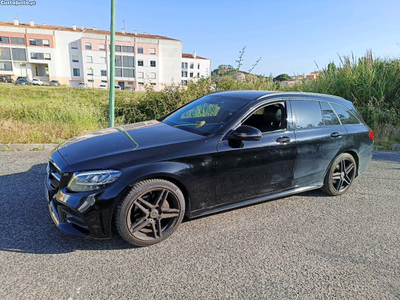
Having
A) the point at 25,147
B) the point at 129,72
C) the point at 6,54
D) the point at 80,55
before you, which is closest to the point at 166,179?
the point at 25,147

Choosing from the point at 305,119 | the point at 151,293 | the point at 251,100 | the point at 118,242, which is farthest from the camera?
the point at 305,119

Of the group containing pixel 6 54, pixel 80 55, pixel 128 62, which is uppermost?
pixel 80 55

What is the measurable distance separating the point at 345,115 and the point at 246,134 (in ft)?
7.38

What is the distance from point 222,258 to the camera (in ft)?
8.74

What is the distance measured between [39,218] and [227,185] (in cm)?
226

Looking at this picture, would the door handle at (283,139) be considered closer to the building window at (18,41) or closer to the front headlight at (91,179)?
the front headlight at (91,179)

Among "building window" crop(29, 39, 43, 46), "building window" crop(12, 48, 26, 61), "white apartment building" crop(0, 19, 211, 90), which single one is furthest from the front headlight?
"building window" crop(12, 48, 26, 61)

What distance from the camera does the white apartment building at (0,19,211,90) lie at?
7288 cm

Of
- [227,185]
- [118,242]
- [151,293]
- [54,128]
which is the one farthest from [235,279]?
[54,128]

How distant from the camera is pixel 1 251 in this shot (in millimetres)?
2633

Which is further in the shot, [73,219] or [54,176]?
[54,176]

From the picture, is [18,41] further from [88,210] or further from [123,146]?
[88,210]

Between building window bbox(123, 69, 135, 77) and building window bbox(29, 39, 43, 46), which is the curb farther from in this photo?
building window bbox(29, 39, 43, 46)

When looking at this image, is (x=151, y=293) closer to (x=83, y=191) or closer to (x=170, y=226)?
(x=170, y=226)
